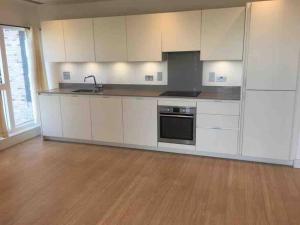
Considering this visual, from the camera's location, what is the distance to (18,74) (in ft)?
15.6

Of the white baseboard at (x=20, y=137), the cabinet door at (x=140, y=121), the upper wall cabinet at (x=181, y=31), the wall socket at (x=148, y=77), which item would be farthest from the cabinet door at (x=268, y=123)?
the white baseboard at (x=20, y=137)

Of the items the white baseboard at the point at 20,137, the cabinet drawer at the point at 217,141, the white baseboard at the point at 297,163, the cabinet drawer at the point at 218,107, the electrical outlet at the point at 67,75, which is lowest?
the white baseboard at the point at 297,163

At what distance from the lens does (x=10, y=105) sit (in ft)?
15.0

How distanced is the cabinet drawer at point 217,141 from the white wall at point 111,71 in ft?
3.91

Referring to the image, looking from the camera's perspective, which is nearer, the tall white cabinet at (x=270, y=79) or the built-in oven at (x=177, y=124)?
the tall white cabinet at (x=270, y=79)

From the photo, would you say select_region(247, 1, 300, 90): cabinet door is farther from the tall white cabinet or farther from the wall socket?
the wall socket

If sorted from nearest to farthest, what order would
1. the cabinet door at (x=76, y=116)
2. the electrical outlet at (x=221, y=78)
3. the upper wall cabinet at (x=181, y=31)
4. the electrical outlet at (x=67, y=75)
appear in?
the upper wall cabinet at (x=181, y=31), the electrical outlet at (x=221, y=78), the cabinet door at (x=76, y=116), the electrical outlet at (x=67, y=75)

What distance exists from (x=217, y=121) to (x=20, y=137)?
353 cm

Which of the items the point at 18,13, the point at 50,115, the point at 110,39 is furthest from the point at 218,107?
the point at 18,13

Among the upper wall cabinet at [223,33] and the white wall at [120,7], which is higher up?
the white wall at [120,7]

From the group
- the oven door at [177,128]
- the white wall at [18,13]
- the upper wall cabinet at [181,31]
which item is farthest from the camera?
the white wall at [18,13]

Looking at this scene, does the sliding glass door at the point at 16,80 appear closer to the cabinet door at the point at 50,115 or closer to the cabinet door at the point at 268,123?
the cabinet door at the point at 50,115

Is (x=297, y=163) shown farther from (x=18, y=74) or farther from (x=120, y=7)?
(x=18, y=74)

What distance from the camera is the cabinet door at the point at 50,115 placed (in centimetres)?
453
